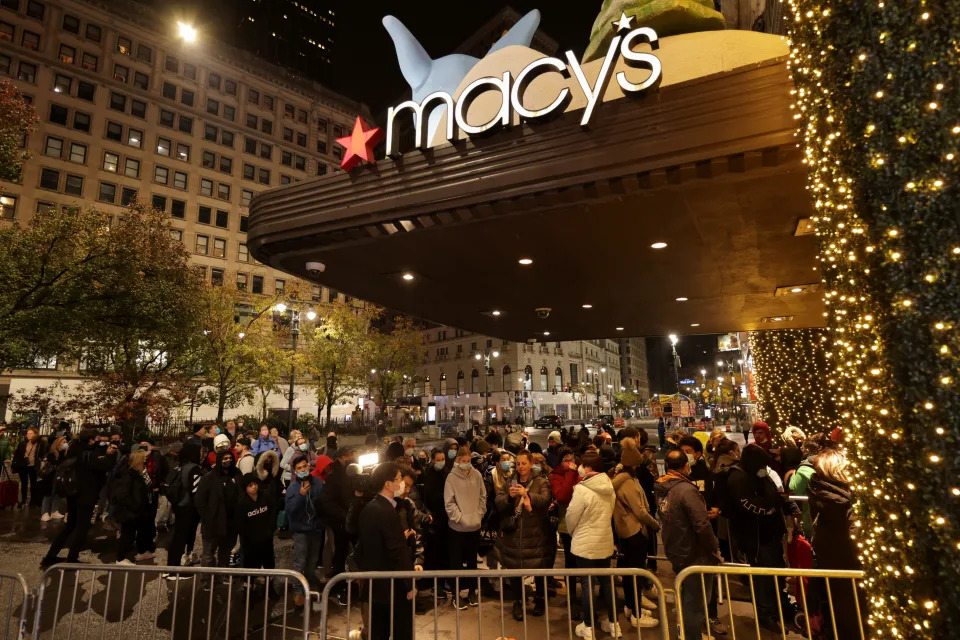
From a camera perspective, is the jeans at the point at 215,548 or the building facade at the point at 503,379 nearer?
the jeans at the point at 215,548

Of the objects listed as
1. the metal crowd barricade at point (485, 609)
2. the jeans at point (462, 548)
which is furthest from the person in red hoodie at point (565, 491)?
the jeans at point (462, 548)

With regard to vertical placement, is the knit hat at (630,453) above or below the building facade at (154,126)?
below

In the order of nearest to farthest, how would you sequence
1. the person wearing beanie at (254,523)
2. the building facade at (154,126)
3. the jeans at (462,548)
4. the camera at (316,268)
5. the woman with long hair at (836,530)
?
the woman with long hair at (836,530) → the person wearing beanie at (254,523) → the jeans at (462,548) → the camera at (316,268) → the building facade at (154,126)

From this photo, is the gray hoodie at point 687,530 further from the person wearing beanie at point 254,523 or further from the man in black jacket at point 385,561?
the person wearing beanie at point 254,523

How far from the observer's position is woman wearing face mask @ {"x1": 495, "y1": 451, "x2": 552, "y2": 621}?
20.2 feet

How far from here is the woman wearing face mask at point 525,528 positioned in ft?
20.2

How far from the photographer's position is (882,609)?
2.99 metres

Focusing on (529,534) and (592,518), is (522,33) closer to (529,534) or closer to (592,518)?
(592,518)

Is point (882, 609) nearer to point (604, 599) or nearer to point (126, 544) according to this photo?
point (604, 599)

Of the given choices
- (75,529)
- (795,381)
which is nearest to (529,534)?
(75,529)

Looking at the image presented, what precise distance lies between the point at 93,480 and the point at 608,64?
10623mm

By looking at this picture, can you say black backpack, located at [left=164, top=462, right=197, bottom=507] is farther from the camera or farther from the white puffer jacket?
the white puffer jacket

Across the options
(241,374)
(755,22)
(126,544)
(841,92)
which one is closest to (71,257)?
(126,544)

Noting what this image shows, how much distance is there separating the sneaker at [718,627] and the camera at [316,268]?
816cm
